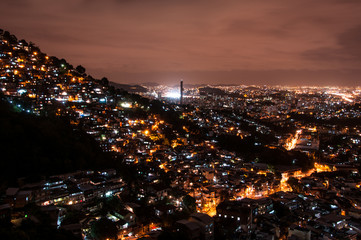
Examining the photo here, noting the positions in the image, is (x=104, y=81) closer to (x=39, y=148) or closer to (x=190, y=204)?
(x=39, y=148)

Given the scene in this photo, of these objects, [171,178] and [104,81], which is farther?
[104,81]

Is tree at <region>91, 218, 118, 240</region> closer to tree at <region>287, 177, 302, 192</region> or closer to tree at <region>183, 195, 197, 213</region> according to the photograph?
tree at <region>183, 195, 197, 213</region>

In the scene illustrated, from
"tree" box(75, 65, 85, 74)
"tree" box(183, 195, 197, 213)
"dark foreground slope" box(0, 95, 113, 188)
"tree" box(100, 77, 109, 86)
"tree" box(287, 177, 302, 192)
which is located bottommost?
"tree" box(287, 177, 302, 192)

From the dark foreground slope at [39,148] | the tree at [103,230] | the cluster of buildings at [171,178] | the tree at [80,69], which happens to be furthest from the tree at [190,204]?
the tree at [80,69]

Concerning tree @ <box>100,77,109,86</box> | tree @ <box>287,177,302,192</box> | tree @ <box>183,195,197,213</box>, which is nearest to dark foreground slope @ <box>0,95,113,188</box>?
tree @ <box>183,195,197,213</box>

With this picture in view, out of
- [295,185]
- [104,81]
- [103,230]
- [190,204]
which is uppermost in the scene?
[104,81]

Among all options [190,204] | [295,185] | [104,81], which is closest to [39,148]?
[190,204]
